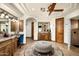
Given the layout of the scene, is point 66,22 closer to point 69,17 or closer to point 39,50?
point 69,17

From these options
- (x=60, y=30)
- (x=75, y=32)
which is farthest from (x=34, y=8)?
(x=75, y=32)

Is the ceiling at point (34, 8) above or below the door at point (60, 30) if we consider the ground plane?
above

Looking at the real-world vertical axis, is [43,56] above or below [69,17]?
below

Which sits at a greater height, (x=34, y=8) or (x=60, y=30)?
(x=34, y=8)

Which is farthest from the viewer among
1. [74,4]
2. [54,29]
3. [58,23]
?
[54,29]

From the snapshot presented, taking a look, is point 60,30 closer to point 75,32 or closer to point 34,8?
point 75,32

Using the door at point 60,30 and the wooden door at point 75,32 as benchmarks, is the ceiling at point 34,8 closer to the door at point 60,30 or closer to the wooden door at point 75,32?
the door at point 60,30

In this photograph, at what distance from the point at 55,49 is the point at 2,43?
3.87 feet

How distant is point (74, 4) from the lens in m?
1.83

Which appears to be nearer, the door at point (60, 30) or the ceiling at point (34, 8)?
the ceiling at point (34, 8)

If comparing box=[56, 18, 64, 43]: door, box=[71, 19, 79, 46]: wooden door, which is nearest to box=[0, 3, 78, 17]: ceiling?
box=[56, 18, 64, 43]: door

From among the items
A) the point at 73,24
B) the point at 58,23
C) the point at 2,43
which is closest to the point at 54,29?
the point at 58,23

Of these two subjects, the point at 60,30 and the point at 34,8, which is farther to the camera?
the point at 60,30

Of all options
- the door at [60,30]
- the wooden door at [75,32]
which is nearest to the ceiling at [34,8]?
the door at [60,30]
